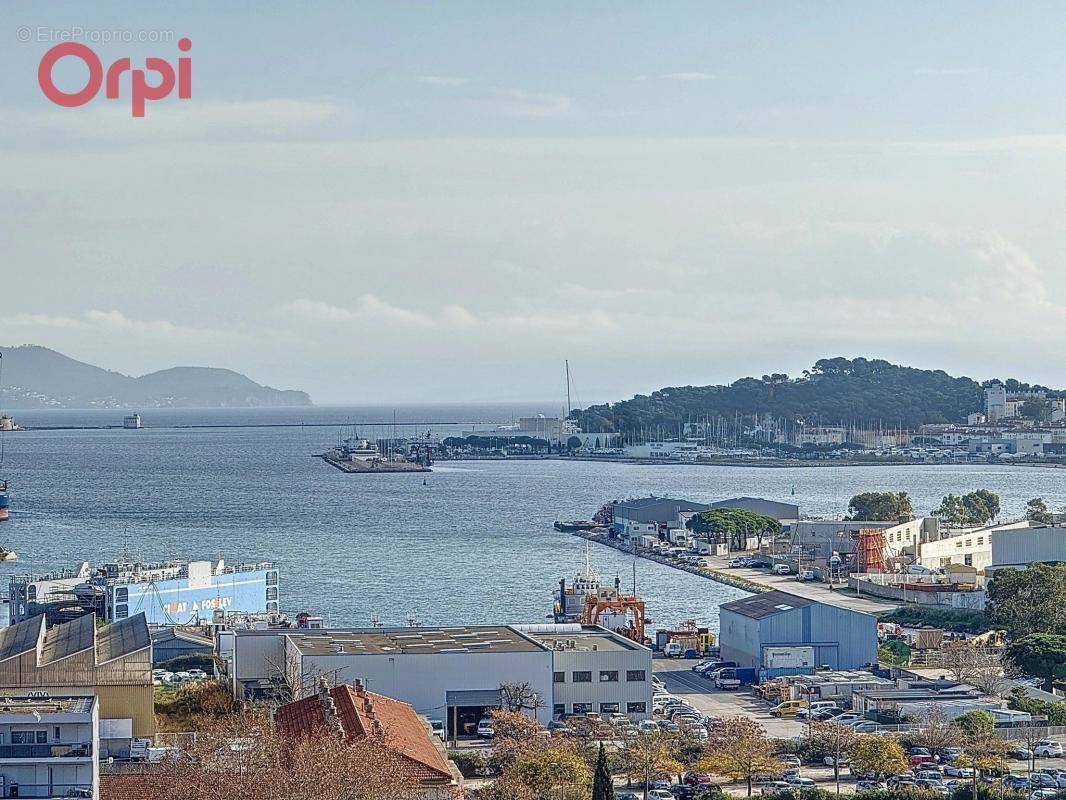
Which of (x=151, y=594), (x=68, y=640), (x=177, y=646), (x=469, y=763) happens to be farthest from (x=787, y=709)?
(x=151, y=594)

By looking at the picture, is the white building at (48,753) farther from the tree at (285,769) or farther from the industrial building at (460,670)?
the industrial building at (460,670)

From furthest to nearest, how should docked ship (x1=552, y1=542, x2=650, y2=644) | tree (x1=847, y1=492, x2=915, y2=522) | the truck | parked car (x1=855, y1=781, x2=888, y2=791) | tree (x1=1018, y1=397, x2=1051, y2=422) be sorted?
1. tree (x1=1018, y1=397, x2=1051, y2=422)
2. tree (x1=847, y1=492, x2=915, y2=522)
3. docked ship (x1=552, y1=542, x2=650, y2=644)
4. the truck
5. parked car (x1=855, y1=781, x2=888, y2=791)

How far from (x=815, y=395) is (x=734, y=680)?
55.7 metres

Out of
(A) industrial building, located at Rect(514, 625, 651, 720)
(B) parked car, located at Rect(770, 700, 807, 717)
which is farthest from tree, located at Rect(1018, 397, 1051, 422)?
(A) industrial building, located at Rect(514, 625, 651, 720)

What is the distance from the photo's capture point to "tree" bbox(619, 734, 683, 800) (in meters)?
8.51

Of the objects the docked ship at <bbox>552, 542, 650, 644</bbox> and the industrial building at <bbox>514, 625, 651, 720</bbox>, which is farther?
the docked ship at <bbox>552, 542, 650, 644</bbox>

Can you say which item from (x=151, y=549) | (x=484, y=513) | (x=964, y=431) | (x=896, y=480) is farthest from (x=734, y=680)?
(x=964, y=431)

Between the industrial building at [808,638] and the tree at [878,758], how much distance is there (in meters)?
3.51

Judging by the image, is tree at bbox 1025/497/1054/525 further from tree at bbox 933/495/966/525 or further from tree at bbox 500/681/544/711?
tree at bbox 500/681/544/711

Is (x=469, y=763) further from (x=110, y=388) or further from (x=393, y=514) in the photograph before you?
(x=110, y=388)

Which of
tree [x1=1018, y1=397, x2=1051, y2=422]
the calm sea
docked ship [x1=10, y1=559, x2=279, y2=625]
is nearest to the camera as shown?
docked ship [x1=10, y1=559, x2=279, y2=625]

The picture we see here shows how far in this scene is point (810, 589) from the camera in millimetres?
18547

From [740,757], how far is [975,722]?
5.79 feet

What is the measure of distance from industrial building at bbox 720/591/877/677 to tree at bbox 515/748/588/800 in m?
4.51
